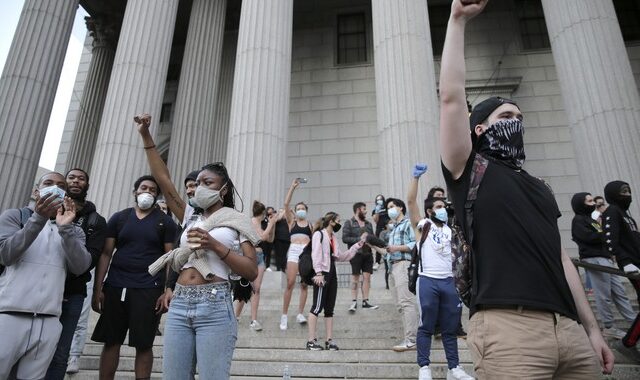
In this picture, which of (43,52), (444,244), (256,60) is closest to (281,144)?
(256,60)

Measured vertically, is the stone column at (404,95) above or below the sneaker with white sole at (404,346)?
above

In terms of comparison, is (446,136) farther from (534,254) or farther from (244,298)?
(244,298)

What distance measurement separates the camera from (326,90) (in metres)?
18.4

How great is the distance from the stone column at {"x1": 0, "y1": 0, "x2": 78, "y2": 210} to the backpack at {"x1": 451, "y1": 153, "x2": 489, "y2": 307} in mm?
12929

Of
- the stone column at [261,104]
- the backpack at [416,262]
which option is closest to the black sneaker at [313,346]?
the backpack at [416,262]

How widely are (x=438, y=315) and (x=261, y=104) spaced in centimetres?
796

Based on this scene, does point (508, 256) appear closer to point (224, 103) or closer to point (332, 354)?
point (332, 354)

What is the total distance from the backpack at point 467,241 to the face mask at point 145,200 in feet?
11.1

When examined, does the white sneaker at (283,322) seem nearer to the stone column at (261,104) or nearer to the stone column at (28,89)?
the stone column at (261,104)

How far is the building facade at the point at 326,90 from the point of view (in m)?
10.8

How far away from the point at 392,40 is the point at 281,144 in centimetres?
397

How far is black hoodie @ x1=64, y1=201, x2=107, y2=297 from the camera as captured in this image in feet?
13.1

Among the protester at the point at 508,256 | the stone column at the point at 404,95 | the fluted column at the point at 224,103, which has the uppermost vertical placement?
the fluted column at the point at 224,103

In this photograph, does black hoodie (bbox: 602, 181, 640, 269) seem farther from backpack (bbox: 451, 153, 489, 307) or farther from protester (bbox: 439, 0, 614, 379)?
backpack (bbox: 451, 153, 489, 307)
